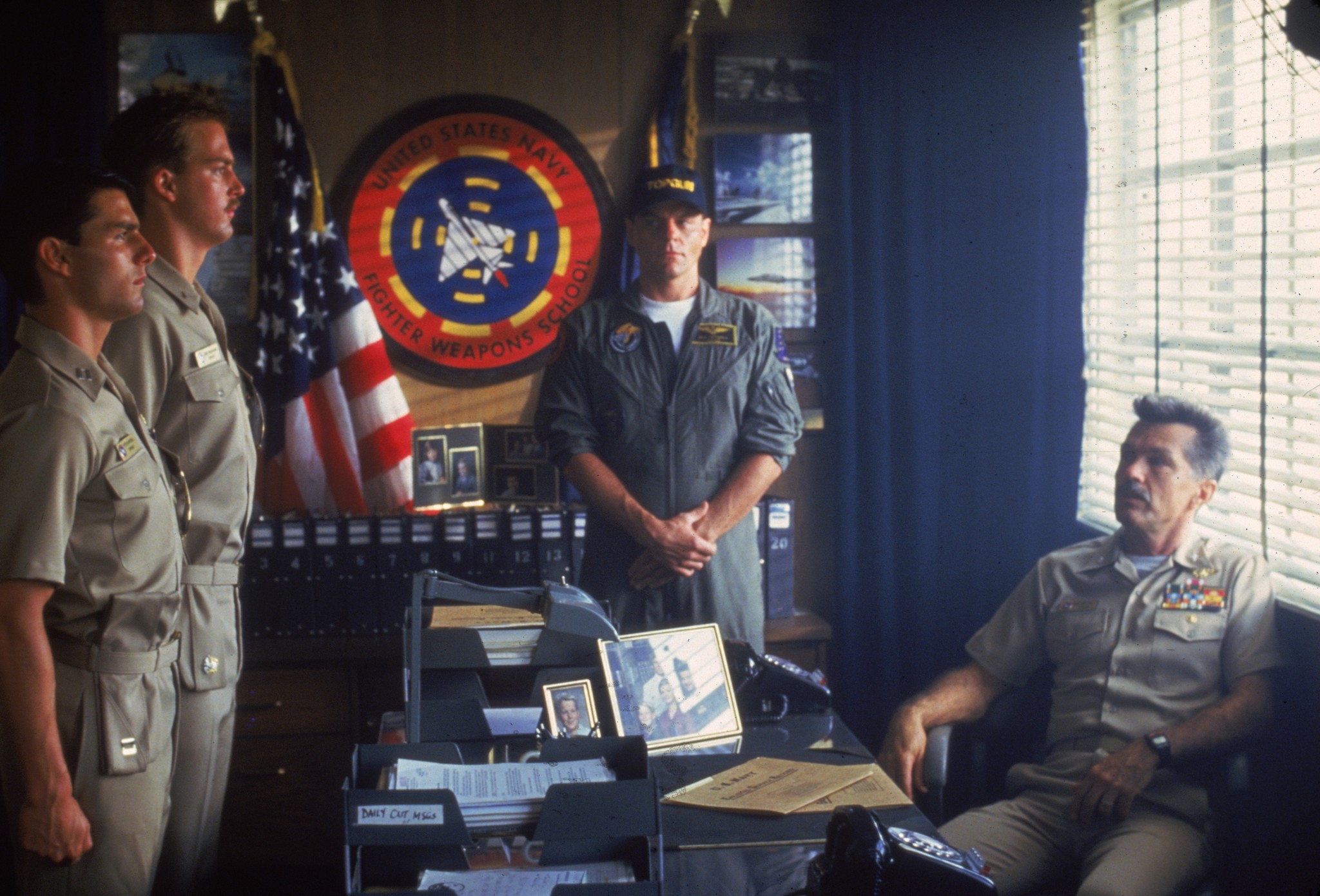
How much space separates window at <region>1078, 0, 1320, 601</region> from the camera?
2.35 metres

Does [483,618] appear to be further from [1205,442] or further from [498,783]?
[1205,442]

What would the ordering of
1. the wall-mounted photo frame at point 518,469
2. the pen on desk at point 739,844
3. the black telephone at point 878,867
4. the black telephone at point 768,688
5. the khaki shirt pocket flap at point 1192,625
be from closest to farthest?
the black telephone at point 878,867 → the pen on desk at point 739,844 → the black telephone at point 768,688 → the khaki shirt pocket flap at point 1192,625 → the wall-mounted photo frame at point 518,469

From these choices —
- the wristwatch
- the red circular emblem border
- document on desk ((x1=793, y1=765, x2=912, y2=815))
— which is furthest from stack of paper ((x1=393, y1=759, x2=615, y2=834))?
the red circular emblem border

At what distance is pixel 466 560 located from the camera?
3.39 meters

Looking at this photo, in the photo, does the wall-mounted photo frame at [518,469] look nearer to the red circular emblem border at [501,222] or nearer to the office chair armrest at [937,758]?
the red circular emblem border at [501,222]

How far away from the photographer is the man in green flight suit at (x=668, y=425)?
2.93m

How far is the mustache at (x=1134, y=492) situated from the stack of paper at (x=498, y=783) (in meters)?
1.39

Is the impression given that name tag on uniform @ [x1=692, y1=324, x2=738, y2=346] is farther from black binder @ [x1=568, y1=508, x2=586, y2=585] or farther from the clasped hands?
black binder @ [x1=568, y1=508, x2=586, y2=585]

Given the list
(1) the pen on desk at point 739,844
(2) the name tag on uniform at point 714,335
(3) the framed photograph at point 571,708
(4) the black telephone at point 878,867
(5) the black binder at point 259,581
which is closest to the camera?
(4) the black telephone at point 878,867

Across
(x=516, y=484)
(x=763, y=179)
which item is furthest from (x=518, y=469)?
(x=763, y=179)

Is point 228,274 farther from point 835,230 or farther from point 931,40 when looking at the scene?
point 931,40

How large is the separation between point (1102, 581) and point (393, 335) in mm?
2233

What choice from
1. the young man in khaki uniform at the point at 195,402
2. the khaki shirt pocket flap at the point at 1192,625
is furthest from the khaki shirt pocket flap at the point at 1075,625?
the young man in khaki uniform at the point at 195,402

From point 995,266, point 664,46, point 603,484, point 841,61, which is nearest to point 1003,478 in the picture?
point 995,266
